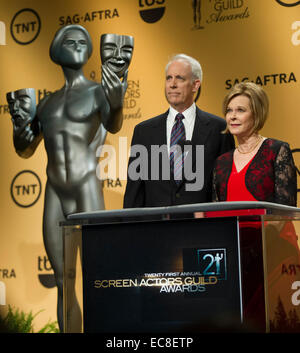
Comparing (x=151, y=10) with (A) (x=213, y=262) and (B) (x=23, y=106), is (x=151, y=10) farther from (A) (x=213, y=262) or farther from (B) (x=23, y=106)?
(A) (x=213, y=262)

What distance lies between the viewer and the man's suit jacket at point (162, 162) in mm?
3094

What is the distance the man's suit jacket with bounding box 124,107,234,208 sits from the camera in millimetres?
3094

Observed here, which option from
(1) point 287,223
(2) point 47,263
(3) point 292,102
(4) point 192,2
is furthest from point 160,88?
(1) point 287,223

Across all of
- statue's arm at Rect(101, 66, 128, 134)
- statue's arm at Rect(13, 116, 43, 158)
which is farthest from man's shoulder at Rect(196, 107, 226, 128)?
statue's arm at Rect(13, 116, 43, 158)

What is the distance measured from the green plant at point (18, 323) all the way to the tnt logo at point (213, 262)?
327 cm

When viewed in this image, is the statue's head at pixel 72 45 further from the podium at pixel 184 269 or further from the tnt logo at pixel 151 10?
the podium at pixel 184 269

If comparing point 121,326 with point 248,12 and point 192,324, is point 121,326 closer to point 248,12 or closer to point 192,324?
point 192,324

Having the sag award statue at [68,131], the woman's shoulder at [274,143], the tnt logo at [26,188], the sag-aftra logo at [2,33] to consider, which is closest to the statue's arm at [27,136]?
the sag award statue at [68,131]

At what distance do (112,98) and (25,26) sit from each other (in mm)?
1642

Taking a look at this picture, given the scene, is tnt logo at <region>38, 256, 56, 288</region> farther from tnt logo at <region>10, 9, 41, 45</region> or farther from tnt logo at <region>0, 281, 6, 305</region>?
tnt logo at <region>10, 9, 41, 45</region>

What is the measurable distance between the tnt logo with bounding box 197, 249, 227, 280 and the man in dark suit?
137 cm

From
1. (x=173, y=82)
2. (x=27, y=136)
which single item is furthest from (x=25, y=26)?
(x=173, y=82)

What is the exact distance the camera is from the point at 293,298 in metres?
1.67
